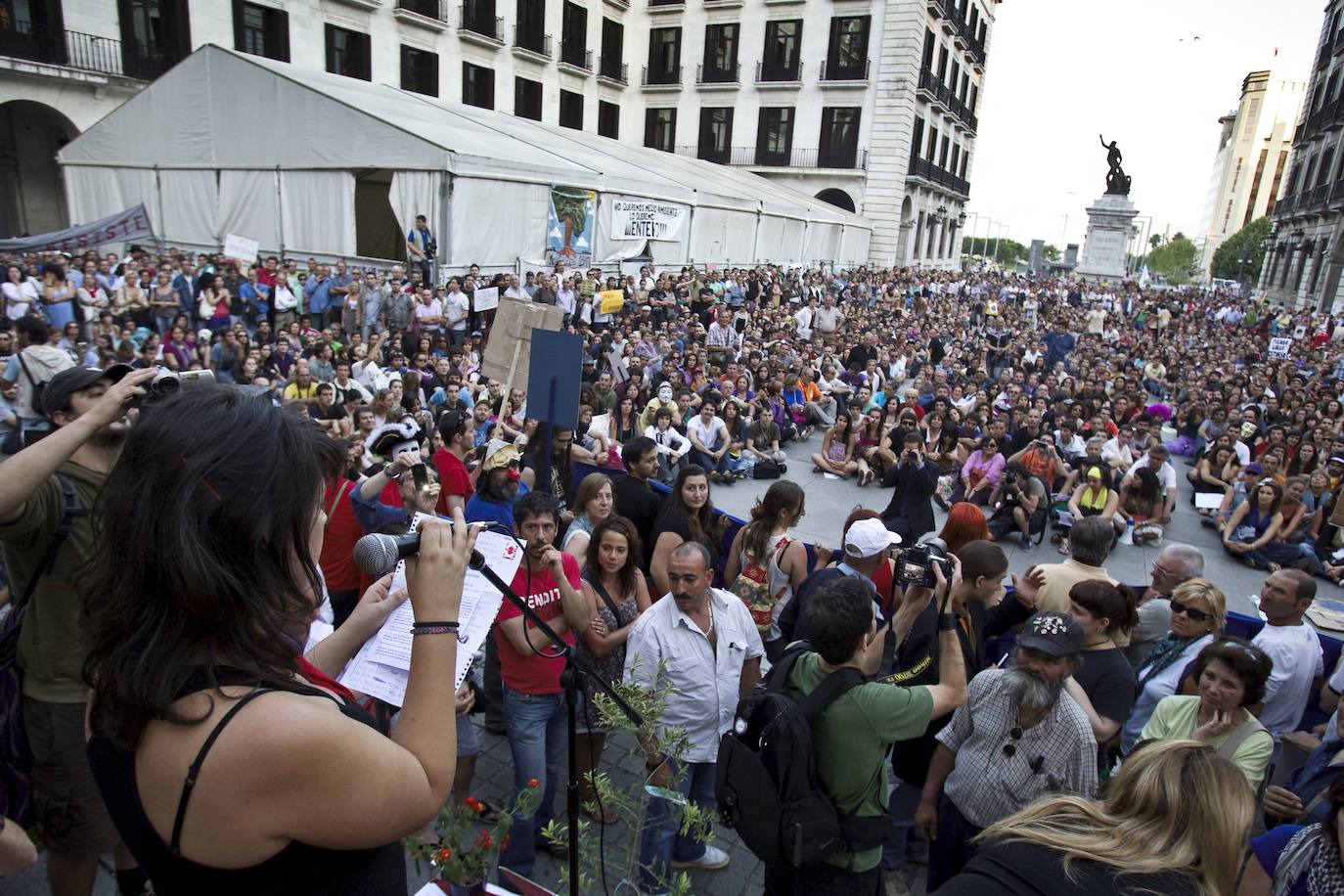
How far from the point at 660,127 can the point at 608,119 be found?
10.1 feet

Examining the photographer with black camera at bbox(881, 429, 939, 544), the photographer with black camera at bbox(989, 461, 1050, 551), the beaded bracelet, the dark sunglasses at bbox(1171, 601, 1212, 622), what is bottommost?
the photographer with black camera at bbox(989, 461, 1050, 551)

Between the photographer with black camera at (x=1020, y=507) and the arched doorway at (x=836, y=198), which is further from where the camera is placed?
the arched doorway at (x=836, y=198)

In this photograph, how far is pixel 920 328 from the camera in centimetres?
2177

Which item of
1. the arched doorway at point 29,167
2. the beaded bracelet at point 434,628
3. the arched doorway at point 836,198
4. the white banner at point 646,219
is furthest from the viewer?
the arched doorway at point 836,198

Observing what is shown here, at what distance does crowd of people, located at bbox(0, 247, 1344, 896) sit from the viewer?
1194mm

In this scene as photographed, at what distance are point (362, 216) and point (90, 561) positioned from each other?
23.2 m

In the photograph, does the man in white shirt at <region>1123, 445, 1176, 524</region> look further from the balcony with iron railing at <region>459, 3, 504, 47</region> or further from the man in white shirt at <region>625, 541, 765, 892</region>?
the balcony with iron railing at <region>459, 3, 504, 47</region>

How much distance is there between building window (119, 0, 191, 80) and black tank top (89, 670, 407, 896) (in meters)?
26.2

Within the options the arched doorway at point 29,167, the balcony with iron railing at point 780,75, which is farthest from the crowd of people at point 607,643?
the balcony with iron railing at point 780,75

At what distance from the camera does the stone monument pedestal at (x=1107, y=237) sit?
121ft

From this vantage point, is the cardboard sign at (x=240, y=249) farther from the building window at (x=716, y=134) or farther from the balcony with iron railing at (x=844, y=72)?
the balcony with iron railing at (x=844, y=72)

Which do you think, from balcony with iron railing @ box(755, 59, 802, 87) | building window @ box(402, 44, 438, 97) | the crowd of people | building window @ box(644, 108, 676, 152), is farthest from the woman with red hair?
building window @ box(644, 108, 676, 152)

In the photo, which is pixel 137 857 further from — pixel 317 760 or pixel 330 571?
pixel 330 571

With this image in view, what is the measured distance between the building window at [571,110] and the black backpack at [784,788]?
121 ft
